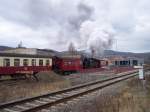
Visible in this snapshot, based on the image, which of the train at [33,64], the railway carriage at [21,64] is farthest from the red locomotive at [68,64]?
the railway carriage at [21,64]

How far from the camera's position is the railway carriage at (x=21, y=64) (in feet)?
82.1

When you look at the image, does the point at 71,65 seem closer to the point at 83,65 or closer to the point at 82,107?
the point at 83,65

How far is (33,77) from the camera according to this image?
27.0 m

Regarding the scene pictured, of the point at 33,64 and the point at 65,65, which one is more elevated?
the point at 33,64

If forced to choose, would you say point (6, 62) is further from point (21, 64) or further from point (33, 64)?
point (33, 64)

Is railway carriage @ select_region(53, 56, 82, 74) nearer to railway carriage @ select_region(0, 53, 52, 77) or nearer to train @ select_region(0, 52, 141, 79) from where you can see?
train @ select_region(0, 52, 141, 79)

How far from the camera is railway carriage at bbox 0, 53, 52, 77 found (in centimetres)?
2501

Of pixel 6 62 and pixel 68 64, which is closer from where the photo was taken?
pixel 6 62

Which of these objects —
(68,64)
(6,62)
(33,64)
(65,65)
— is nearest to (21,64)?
(33,64)

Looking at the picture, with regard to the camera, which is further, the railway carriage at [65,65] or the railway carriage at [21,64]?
the railway carriage at [65,65]

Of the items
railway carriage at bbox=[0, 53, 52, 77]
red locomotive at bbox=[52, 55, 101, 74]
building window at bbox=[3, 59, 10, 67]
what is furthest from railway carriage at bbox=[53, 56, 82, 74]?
building window at bbox=[3, 59, 10, 67]

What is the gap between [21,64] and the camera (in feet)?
89.1

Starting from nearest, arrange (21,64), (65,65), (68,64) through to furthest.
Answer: (21,64)
(65,65)
(68,64)

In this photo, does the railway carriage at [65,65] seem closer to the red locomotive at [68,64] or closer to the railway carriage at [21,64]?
the red locomotive at [68,64]
